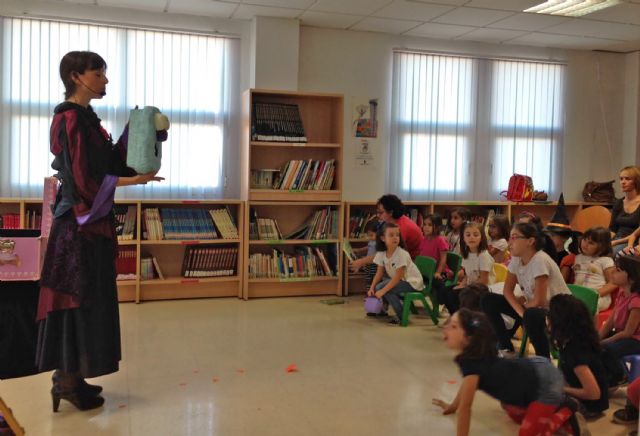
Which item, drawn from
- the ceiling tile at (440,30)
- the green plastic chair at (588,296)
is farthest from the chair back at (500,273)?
the ceiling tile at (440,30)

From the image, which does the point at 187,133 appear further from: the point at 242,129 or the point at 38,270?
the point at 38,270

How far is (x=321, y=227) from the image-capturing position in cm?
652

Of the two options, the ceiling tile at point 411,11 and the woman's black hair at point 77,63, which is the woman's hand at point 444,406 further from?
the ceiling tile at point 411,11

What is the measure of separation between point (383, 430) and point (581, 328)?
3.38 feet

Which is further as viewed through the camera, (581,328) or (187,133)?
(187,133)

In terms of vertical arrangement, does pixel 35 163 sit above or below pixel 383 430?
above

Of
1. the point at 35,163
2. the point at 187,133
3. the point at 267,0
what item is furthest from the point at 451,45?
the point at 35,163

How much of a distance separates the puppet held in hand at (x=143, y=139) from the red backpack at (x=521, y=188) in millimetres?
4905

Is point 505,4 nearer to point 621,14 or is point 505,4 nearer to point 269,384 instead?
point 621,14

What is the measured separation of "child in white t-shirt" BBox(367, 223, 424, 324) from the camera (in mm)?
5113

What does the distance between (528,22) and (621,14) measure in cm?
86

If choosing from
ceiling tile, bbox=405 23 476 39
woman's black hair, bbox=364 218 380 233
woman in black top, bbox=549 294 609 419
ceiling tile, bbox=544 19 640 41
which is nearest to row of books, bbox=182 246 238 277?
woman's black hair, bbox=364 218 380 233

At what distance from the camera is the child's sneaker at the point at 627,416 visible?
3084 mm

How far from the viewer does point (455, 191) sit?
7.33m
